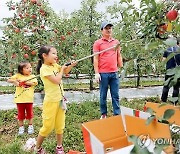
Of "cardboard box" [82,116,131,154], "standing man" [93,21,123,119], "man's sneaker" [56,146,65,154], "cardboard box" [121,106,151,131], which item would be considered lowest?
"man's sneaker" [56,146,65,154]

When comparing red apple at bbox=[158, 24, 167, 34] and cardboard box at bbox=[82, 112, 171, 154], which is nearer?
red apple at bbox=[158, 24, 167, 34]

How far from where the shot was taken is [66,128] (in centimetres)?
404

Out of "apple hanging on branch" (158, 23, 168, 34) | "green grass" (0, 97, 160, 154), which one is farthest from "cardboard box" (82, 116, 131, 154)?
"green grass" (0, 97, 160, 154)

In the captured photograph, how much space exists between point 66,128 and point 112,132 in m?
2.21

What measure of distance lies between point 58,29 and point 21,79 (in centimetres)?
348

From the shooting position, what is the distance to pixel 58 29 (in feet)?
23.7

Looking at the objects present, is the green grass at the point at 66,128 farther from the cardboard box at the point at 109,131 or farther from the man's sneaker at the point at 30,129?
Answer: the cardboard box at the point at 109,131

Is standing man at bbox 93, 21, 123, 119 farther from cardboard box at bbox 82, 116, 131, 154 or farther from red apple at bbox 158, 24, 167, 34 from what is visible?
red apple at bbox 158, 24, 167, 34

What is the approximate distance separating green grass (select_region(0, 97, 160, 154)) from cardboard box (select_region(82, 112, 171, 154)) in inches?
62.0

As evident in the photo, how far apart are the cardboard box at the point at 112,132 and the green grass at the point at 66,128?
1.58 metres

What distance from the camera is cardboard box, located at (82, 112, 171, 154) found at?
160 centimetres

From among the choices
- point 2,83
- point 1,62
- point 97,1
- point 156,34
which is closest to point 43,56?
point 156,34

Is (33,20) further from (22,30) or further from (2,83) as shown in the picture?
(2,83)

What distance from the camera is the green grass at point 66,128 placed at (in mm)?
3418
